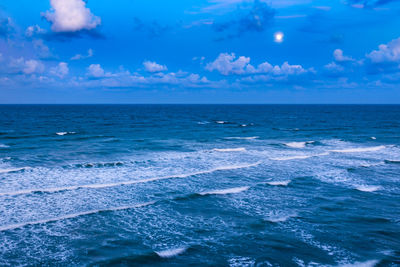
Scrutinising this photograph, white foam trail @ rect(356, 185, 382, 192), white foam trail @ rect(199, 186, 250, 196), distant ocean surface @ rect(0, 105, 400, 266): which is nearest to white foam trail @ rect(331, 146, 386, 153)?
distant ocean surface @ rect(0, 105, 400, 266)

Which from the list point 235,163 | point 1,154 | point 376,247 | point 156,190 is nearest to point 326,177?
point 235,163

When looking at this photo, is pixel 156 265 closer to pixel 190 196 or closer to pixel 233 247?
pixel 233 247

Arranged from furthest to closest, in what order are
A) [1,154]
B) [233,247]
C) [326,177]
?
[1,154]
[326,177]
[233,247]

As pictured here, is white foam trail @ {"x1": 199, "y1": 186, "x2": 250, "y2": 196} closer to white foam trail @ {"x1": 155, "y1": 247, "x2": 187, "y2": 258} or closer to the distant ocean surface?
the distant ocean surface

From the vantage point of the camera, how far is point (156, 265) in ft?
31.9

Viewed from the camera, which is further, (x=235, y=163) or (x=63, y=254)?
(x=235, y=163)

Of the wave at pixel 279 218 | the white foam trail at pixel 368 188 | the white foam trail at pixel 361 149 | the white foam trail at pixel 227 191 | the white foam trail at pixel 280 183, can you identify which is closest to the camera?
the wave at pixel 279 218

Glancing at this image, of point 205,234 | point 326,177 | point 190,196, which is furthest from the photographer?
point 326,177

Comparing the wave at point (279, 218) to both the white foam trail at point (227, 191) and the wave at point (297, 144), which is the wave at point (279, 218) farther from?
the wave at point (297, 144)

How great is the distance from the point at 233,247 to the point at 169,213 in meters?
4.35

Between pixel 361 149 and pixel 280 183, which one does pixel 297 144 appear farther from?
pixel 280 183

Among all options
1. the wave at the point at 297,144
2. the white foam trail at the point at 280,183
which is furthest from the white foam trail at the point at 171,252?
the wave at the point at 297,144

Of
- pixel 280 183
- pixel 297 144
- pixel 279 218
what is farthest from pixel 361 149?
pixel 279 218

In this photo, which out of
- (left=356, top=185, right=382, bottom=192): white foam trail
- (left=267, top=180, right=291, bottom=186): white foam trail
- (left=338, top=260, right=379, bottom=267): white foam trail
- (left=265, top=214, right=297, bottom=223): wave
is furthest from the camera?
(left=267, top=180, right=291, bottom=186): white foam trail
